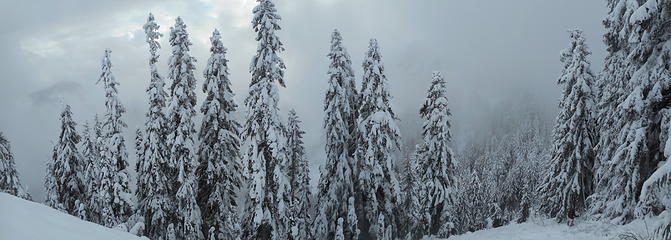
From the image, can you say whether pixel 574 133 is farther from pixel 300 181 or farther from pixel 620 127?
pixel 300 181

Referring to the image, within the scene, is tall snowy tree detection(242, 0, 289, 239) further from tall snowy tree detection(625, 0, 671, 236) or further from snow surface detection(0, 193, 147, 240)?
tall snowy tree detection(625, 0, 671, 236)

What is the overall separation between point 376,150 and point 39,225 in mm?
17971

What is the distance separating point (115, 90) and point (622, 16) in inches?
1002

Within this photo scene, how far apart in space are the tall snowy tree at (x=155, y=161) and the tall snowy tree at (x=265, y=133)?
18.1 feet

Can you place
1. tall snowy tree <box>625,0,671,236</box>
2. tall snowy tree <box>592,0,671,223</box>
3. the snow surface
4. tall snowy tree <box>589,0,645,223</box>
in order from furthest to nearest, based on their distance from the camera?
tall snowy tree <box>589,0,645,223</box> < tall snowy tree <box>592,0,671,223</box> < tall snowy tree <box>625,0,671,236</box> < the snow surface

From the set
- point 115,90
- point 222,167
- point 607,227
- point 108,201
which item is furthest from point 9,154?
point 607,227

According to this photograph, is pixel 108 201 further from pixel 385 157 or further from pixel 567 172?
pixel 567 172

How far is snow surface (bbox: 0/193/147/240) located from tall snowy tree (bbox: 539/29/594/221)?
1003 inches

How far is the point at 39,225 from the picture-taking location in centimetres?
812

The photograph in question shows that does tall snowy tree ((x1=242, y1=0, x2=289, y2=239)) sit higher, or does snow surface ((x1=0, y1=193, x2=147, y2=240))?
tall snowy tree ((x1=242, y1=0, x2=289, y2=239))

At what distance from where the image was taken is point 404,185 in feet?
121

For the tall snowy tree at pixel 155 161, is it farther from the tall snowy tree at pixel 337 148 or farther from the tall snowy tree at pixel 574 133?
the tall snowy tree at pixel 574 133

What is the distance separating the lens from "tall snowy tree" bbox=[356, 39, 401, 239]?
24453mm

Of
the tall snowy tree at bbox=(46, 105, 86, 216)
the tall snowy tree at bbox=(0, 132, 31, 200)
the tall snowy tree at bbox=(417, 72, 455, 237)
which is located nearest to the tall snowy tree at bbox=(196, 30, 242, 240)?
the tall snowy tree at bbox=(46, 105, 86, 216)
